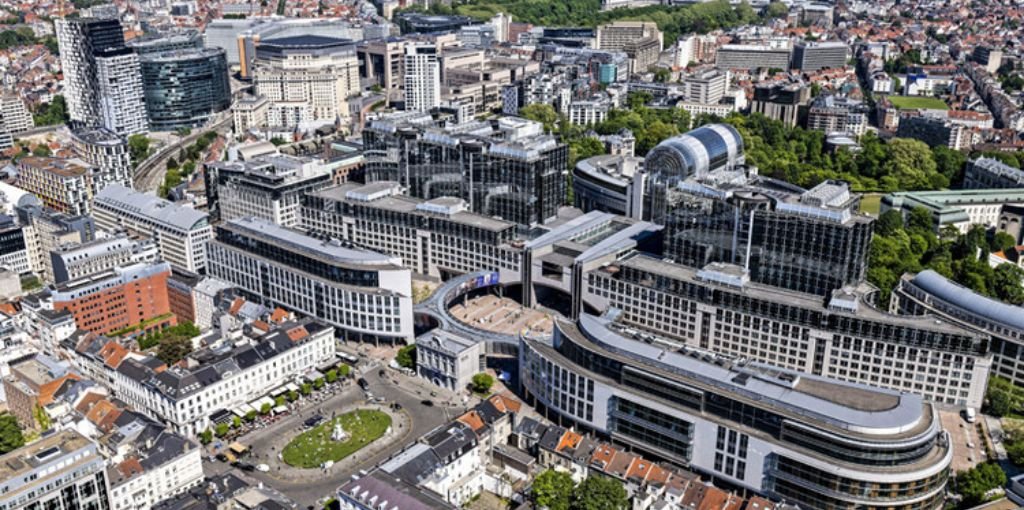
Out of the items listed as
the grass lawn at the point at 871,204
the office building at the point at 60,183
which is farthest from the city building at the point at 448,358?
the grass lawn at the point at 871,204

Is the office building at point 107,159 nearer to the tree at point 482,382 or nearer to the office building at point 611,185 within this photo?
the office building at point 611,185

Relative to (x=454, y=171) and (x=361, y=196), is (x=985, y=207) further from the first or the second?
(x=361, y=196)

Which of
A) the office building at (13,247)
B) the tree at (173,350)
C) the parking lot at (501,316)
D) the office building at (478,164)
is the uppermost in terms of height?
the office building at (478,164)

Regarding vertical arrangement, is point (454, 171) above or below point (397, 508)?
above

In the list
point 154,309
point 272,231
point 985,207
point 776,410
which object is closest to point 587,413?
point 776,410

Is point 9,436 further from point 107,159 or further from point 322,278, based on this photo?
point 107,159

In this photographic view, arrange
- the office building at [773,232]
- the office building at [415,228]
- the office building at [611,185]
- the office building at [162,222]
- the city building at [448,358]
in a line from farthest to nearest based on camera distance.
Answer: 1. the office building at [611,185]
2. the office building at [162,222]
3. the office building at [415,228]
4. the office building at [773,232]
5. the city building at [448,358]
